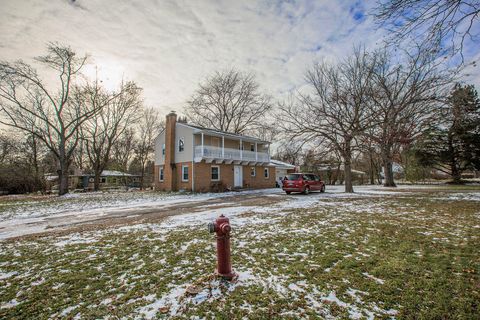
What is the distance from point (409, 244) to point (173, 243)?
4.92m

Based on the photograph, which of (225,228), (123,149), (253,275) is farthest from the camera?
(123,149)

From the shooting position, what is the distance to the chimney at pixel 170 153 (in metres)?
23.5

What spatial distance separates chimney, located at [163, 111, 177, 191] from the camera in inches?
924

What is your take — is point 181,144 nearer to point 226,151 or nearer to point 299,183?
point 226,151

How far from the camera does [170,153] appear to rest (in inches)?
936

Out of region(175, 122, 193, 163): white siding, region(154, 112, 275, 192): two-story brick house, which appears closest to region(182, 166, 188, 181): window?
region(154, 112, 275, 192): two-story brick house

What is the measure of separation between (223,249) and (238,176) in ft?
71.3

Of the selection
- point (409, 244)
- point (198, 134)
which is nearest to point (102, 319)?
point (409, 244)

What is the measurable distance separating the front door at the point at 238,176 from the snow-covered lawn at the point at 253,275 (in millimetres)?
18549

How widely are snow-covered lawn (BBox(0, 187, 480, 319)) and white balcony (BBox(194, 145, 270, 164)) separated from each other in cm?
1564

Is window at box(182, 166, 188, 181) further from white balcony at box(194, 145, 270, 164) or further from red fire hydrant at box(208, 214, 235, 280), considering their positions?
red fire hydrant at box(208, 214, 235, 280)

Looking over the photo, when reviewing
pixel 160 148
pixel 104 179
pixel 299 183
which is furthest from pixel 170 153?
pixel 104 179

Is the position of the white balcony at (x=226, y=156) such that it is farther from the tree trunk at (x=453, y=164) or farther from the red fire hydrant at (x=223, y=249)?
the tree trunk at (x=453, y=164)

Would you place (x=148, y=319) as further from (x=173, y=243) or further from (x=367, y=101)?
(x=367, y=101)
